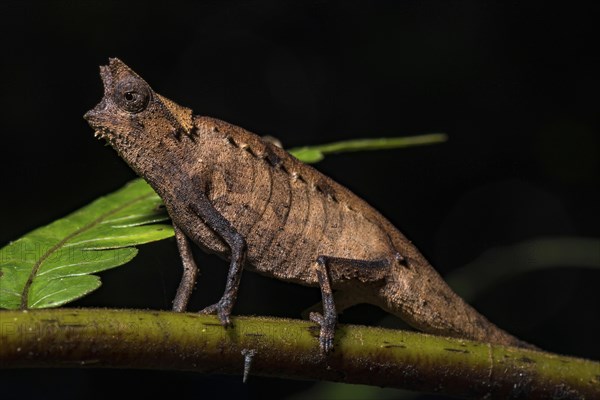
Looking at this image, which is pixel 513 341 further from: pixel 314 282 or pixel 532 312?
pixel 532 312

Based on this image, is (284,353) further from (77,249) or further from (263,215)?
(263,215)

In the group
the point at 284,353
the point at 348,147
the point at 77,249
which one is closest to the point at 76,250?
the point at 77,249

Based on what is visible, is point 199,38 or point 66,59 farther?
point 199,38

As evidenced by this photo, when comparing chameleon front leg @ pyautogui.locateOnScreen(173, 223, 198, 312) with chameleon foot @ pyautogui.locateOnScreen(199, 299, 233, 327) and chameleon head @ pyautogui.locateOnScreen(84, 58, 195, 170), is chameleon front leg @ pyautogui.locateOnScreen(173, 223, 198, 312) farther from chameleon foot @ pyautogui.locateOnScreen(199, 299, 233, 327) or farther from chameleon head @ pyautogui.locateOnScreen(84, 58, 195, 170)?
chameleon foot @ pyautogui.locateOnScreen(199, 299, 233, 327)

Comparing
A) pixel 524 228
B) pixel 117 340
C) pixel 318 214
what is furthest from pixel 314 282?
pixel 524 228

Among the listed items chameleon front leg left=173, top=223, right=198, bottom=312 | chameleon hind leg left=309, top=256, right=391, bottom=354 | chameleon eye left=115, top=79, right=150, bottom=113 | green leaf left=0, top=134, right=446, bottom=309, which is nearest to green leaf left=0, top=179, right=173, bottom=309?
green leaf left=0, top=134, right=446, bottom=309
